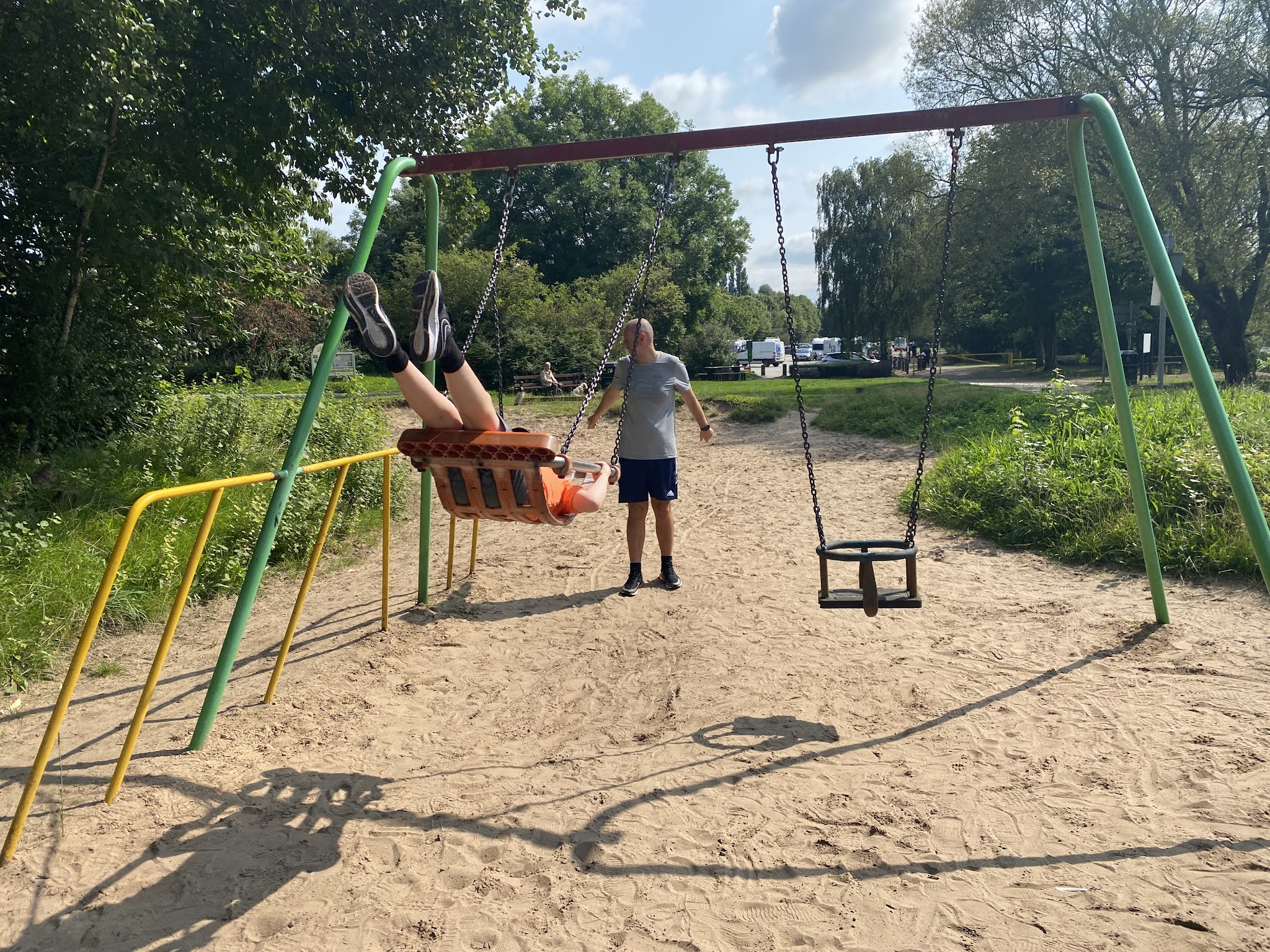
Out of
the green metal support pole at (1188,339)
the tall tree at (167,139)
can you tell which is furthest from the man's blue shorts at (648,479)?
the tall tree at (167,139)

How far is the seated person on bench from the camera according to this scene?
322 cm

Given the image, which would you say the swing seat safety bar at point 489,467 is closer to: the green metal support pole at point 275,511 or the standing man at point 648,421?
the green metal support pole at point 275,511

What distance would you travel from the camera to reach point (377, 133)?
8000 millimetres

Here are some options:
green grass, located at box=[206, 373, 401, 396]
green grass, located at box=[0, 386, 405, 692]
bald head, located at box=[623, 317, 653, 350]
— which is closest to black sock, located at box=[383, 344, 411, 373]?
green grass, located at box=[206, 373, 401, 396]

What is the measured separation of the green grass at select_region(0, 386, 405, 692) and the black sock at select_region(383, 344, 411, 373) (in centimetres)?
282

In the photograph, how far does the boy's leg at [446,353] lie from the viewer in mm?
3334

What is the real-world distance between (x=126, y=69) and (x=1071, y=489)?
26.5ft

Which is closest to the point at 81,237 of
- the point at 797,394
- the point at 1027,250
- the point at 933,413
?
the point at 797,394

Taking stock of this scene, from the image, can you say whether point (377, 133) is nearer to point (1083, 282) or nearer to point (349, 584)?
point (349, 584)

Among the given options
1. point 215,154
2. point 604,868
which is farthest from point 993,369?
point 604,868

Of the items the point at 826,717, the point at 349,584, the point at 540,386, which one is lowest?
the point at 826,717

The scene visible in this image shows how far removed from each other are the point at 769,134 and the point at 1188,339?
2085mm

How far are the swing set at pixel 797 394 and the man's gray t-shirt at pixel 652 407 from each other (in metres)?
0.83

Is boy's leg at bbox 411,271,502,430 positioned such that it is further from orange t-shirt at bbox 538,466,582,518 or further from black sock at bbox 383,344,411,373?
orange t-shirt at bbox 538,466,582,518
